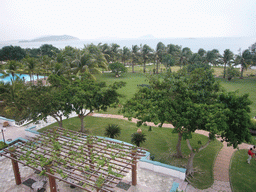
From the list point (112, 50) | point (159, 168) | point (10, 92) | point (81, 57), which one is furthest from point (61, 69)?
point (112, 50)

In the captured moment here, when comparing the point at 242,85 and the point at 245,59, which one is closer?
the point at 242,85

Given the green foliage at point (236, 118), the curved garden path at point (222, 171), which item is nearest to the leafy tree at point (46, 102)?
the curved garden path at point (222, 171)

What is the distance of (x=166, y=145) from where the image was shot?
52.2 feet

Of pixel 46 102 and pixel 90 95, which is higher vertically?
pixel 90 95

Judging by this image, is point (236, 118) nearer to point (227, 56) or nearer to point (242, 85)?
point (242, 85)

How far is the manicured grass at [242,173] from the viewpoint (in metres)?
11.2

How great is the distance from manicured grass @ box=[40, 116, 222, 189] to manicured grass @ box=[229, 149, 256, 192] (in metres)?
1.30

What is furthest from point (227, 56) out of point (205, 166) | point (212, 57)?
point (205, 166)

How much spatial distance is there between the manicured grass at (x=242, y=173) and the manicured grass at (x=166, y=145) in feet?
4.26

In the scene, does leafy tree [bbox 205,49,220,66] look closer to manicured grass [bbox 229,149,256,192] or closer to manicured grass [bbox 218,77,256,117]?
manicured grass [bbox 218,77,256,117]

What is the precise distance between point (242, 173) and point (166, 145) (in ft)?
18.1

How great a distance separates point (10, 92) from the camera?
21484mm

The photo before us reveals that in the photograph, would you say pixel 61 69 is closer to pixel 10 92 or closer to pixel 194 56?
pixel 10 92

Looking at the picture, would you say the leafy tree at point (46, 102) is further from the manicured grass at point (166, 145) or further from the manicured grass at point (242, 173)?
the manicured grass at point (242, 173)
